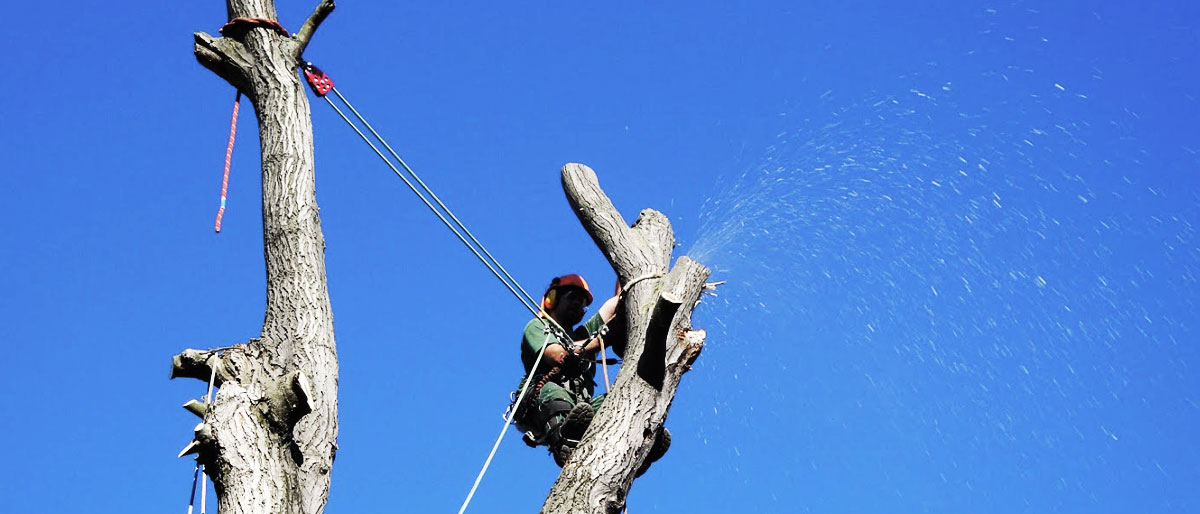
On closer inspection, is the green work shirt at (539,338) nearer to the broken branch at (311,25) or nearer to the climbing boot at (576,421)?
the climbing boot at (576,421)

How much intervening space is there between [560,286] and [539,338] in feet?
1.20

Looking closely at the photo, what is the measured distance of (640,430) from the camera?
14.6ft

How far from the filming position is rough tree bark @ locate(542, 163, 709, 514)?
4.23 meters

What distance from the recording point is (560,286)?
249 inches

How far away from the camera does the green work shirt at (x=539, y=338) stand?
602cm

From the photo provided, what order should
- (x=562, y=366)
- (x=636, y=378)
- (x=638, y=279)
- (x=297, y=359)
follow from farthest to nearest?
(x=562, y=366), (x=638, y=279), (x=636, y=378), (x=297, y=359)

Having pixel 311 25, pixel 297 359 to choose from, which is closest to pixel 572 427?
pixel 297 359

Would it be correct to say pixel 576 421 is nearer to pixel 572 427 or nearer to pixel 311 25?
pixel 572 427

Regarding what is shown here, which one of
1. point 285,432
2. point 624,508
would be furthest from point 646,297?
point 285,432

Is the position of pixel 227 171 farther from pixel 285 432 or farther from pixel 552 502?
pixel 552 502

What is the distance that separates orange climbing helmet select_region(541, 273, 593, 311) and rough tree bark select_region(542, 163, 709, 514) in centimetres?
80

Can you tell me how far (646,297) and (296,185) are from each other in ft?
4.82

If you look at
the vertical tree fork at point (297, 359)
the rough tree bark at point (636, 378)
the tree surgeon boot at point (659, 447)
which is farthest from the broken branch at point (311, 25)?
the tree surgeon boot at point (659, 447)

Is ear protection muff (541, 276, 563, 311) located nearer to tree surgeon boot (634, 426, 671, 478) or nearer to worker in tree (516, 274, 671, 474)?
worker in tree (516, 274, 671, 474)
